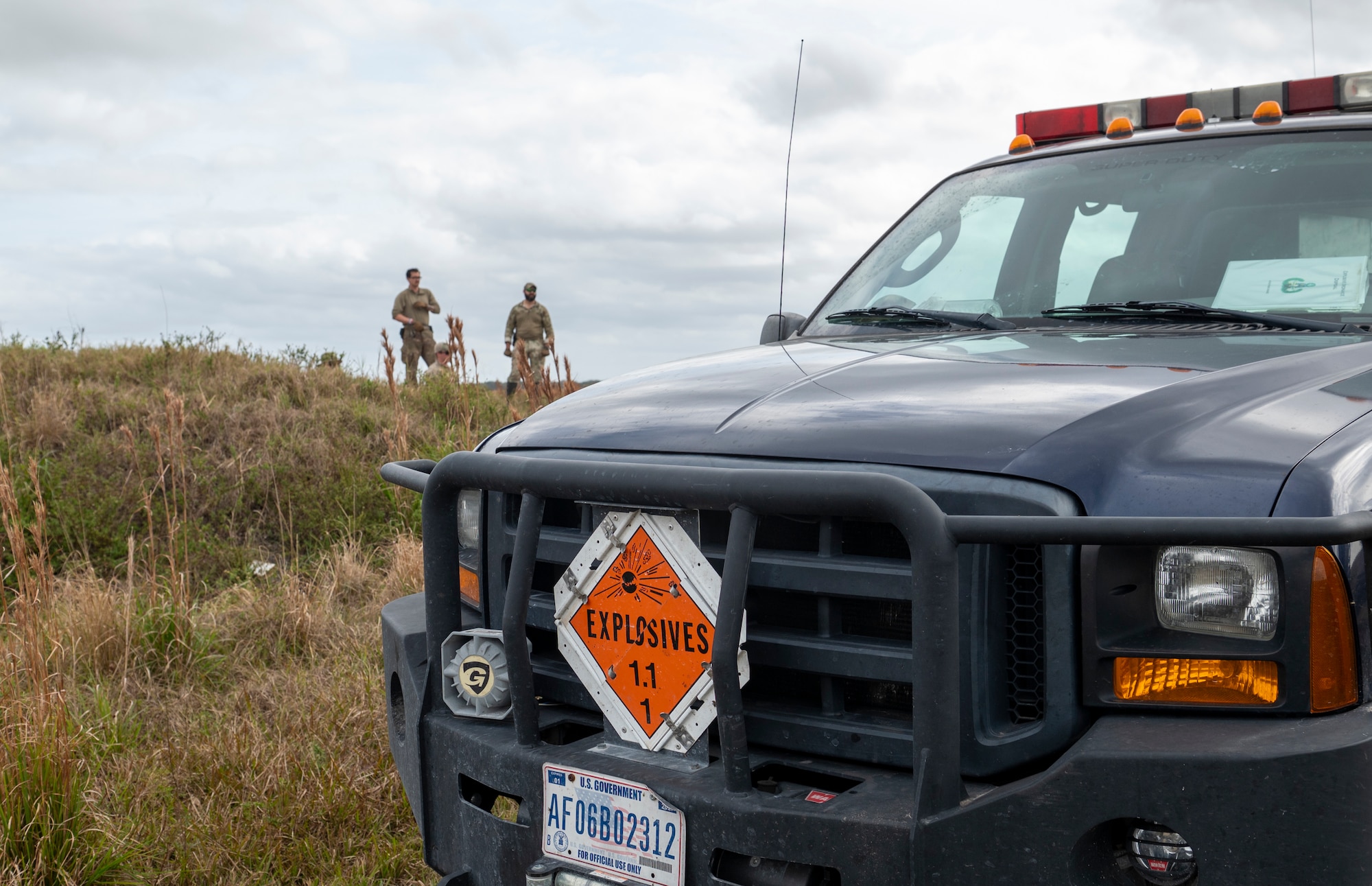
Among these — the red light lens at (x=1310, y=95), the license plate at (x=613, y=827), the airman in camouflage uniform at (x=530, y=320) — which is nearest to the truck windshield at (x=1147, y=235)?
the red light lens at (x=1310, y=95)

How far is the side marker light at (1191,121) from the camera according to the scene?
11.0 ft

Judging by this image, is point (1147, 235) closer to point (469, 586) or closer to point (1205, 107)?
point (1205, 107)

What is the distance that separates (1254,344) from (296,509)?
656cm

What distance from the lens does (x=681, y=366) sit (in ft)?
9.49

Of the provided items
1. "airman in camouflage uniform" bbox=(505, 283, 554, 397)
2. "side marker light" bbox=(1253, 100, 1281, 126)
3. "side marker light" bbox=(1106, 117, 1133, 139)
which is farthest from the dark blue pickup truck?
"airman in camouflage uniform" bbox=(505, 283, 554, 397)

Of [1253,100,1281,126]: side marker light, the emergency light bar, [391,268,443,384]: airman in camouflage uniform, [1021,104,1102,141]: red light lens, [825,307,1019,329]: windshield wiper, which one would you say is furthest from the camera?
[391,268,443,384]: airman in camouflage uniform

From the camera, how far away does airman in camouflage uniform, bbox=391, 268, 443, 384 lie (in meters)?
16.4

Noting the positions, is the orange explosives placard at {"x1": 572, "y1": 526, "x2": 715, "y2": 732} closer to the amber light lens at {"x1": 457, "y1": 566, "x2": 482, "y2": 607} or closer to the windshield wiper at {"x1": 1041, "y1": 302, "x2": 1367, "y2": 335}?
the amber light lens at {"x1": 457, "y1": 566, "x2": 482, "y2": 607}

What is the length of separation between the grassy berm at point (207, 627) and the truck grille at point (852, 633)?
1.67m

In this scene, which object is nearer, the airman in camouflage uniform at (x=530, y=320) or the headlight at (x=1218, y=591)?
the headlight at (x=1218, y=591)

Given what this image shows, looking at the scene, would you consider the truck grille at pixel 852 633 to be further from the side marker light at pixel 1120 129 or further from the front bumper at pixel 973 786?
the side marker light at pixel 1120 129

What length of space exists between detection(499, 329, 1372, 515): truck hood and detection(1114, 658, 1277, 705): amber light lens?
0.22 metres

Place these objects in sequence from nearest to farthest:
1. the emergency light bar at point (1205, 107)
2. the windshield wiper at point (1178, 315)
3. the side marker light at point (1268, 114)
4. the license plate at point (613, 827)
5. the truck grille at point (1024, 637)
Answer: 1. the truck grille at point (1024, 637)
2. the license plate at point (613, 827)
3. the windshield wiper at point (1178, 315)
4. the side marker light at point (1268, 114)
5. the emergency light bar at point (1205, 107)

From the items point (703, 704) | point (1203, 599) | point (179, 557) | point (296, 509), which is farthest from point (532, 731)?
point (296, 509)
